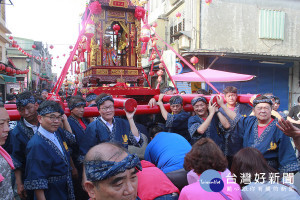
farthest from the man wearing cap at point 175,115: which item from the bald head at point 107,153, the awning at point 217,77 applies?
the awning at point 217,77

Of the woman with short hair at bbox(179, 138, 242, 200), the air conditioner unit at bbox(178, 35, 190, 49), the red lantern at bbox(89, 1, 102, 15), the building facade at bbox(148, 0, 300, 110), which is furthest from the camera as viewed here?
the air conditioner unit at bbox(178, 35, 190, 49)

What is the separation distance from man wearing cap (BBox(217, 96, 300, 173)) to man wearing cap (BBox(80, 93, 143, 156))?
119cm

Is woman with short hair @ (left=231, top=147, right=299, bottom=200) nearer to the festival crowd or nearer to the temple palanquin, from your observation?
the festival crowd

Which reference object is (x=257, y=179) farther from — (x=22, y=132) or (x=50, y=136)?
(x=22, y=132)

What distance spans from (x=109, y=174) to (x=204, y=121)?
1.93 metres

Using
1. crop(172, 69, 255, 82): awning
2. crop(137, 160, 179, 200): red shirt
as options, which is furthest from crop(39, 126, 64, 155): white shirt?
crop(172, 69, 255, 82): awning

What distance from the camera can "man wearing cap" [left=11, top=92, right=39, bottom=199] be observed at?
2137mm

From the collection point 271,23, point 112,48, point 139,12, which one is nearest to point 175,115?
point 139,12

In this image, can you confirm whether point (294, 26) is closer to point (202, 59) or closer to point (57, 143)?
point (202, 59)

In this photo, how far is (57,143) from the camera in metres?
2.13

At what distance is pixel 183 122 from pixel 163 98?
0.54 metres

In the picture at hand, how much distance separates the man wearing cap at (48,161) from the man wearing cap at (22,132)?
13.0 inches

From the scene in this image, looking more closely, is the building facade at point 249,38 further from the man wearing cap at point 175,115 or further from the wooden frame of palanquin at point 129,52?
the man wearing cap at point 175,115

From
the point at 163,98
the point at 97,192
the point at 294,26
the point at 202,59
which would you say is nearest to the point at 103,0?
the point at 163,98
